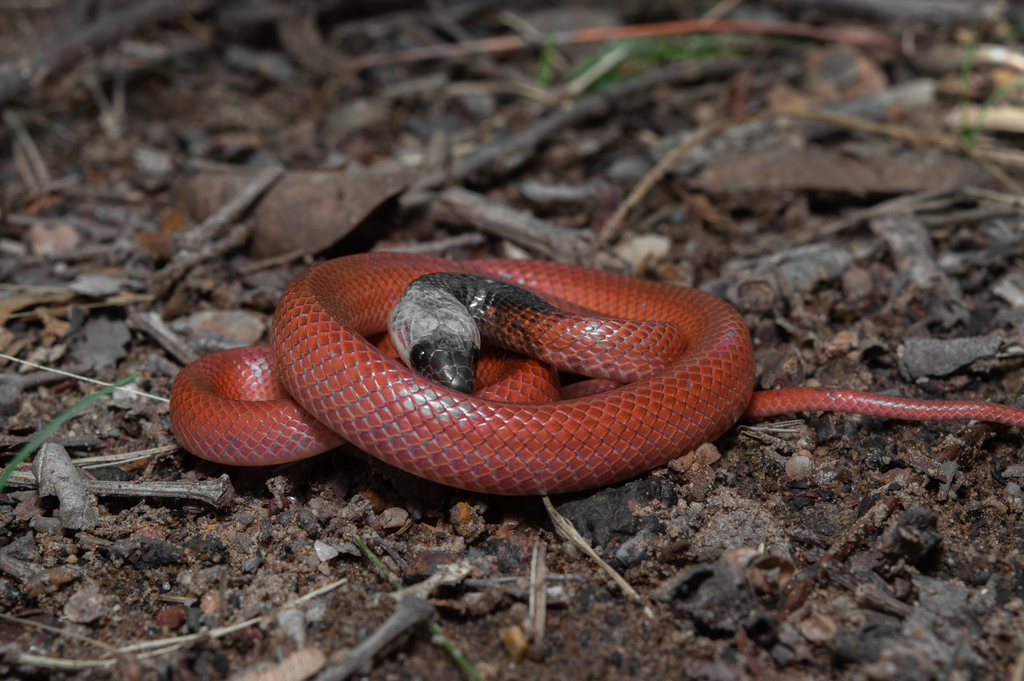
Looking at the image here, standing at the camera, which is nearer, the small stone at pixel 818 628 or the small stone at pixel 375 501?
the small stone at pixel 818 628

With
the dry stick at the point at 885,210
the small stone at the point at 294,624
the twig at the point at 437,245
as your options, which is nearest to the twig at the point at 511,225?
the twig at the point at 437,245

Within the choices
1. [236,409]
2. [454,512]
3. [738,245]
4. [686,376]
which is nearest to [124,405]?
[236,409]

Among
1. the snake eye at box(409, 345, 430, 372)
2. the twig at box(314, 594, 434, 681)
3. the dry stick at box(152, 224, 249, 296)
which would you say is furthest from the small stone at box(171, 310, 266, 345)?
the twig at box(314, 594, 434, 681)

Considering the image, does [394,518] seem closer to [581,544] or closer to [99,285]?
[581,544]

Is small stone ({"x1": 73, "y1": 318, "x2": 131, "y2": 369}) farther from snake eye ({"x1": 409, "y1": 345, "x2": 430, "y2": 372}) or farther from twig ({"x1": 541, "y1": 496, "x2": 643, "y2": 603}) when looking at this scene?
twig ({"x1": 541, "y1": 496, "x2": 643, "y2": 603})

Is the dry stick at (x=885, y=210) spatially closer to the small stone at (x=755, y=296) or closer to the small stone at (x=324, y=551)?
the small stone at (x=755, y=296)

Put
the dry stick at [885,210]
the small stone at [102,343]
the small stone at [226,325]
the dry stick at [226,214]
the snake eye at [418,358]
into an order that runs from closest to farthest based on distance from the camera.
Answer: the snake eye at [418,358] → the small stone at [102,343] → the small stone at [226,325] → the dry stick at [226,214] → the dry stick at [885,210]

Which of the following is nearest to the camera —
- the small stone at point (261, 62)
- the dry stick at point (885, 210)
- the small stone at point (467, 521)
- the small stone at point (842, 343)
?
the small stone at point (467, 521)
